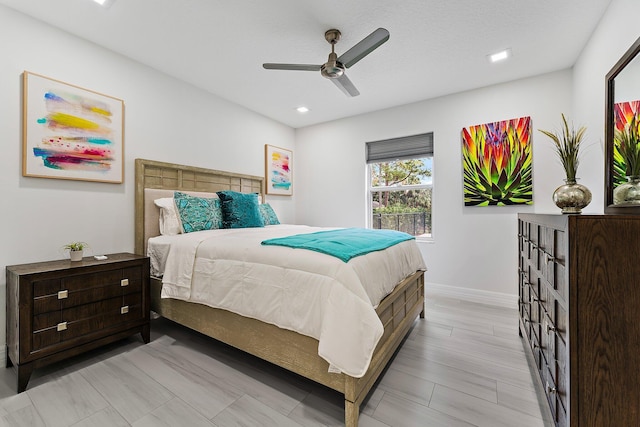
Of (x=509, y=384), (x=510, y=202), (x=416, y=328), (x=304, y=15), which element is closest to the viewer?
(x=509, y=384)

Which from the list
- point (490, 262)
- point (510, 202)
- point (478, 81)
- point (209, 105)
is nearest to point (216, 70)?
point (209, 105)

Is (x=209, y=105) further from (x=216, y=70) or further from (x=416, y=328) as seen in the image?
(x=416, y=328)

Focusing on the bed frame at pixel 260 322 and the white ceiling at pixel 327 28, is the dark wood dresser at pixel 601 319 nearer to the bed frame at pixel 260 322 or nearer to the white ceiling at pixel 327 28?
the bed frame at pixel 260 322

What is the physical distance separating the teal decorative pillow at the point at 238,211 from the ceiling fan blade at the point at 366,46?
1792 millimetres

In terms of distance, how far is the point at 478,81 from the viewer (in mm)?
3229

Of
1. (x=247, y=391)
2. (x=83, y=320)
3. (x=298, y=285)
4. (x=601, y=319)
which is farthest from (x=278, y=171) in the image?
(x=601, y=319)

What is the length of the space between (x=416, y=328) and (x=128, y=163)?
126 inches

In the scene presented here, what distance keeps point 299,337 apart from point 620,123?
96.0 inches

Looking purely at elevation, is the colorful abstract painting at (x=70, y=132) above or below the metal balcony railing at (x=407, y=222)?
above

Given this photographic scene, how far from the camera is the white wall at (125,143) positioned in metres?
2.03

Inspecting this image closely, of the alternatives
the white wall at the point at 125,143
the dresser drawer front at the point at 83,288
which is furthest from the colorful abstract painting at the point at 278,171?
the dresser drawer front at the point at 83,288

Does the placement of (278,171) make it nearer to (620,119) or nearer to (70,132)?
(70,132)

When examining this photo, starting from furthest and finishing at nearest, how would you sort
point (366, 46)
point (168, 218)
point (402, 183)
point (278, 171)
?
point (278, 171), point (402, 183), point (168, 218), point (366, 46)

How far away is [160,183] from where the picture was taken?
Answer: 2953 millimetres
